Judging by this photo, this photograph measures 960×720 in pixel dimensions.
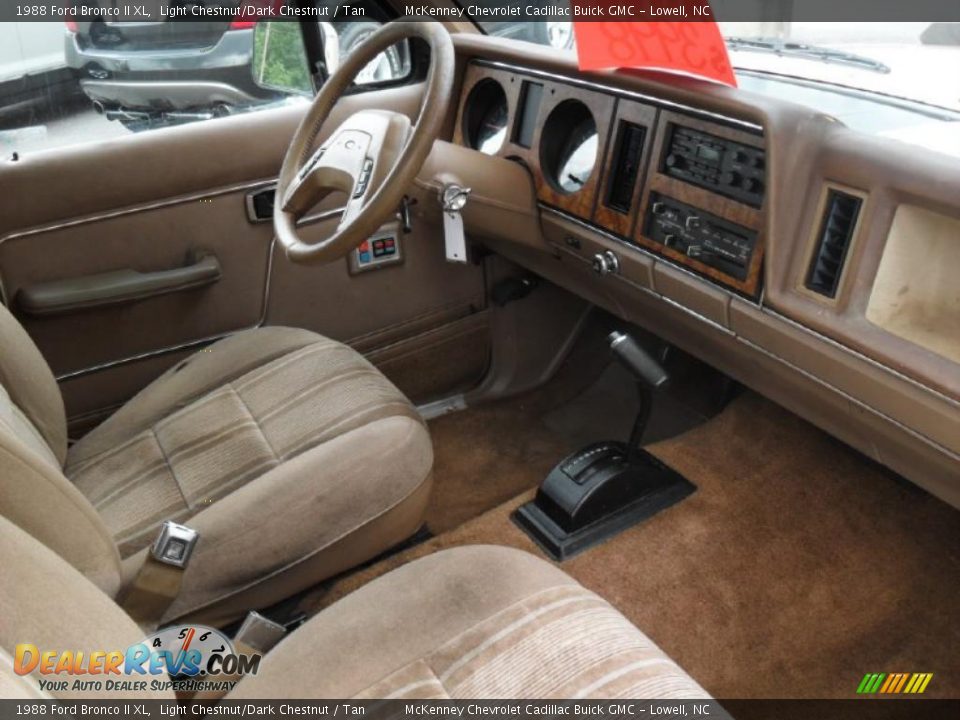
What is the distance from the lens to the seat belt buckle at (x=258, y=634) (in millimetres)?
1217

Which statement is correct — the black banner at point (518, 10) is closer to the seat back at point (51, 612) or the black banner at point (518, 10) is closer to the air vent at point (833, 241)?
the air vent at point (833, 241)

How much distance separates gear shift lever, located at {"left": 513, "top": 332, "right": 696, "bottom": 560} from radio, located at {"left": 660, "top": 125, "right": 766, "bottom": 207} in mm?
349

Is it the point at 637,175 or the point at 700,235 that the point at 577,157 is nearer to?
the point at 637,175

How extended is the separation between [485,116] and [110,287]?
0.90m

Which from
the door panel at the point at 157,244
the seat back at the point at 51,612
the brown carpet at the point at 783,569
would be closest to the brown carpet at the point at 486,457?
A: the brown carpet at the point at 783,569

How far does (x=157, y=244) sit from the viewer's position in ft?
6.05

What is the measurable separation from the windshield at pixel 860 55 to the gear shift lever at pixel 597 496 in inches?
23.5

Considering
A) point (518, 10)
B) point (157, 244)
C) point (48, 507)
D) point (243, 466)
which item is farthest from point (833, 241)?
point (157, 244)

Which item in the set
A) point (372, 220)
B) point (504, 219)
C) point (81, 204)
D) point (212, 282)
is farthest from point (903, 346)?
point (81, 204)

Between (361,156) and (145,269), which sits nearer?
(361,156)

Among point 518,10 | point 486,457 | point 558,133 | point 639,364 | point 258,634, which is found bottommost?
point 486,457

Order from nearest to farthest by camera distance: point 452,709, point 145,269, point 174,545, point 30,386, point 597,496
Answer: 1. point 452,709
2. point 174,545
3. point 30,386
4. point 597,496
5. point 145,269

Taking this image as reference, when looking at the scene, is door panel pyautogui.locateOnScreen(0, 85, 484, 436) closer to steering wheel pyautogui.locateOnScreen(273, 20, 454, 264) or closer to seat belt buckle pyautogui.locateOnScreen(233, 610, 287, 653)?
steering wheel pyautogui.locateOnScreen(273, 20, 454, 264)

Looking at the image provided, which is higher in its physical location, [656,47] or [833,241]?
[656,47]
